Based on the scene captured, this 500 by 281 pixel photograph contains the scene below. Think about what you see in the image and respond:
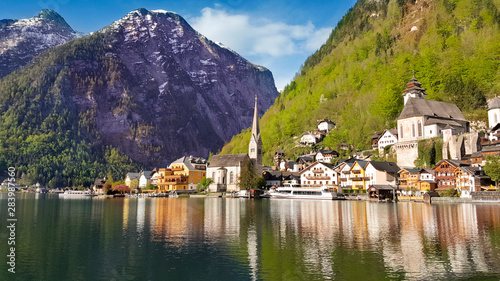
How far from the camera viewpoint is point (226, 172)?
122 metres

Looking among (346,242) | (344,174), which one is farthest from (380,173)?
(346,242)

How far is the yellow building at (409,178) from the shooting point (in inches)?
3044

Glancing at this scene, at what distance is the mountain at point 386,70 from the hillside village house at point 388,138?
8.54 m

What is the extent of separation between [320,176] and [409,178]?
2602 centimetres

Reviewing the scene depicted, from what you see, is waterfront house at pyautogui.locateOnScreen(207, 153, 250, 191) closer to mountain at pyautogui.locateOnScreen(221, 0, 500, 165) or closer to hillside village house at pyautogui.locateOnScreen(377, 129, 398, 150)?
mountain at pyautogui.locateOnScreen(221, 0, 500, 165)

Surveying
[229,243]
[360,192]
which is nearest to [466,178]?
[360,192]

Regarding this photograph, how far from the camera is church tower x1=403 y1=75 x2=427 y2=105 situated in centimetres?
10356

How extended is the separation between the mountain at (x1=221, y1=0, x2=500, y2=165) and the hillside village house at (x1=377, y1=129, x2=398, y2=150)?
854cm

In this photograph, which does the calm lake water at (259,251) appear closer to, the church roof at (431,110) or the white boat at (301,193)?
the white boat at (301,193)

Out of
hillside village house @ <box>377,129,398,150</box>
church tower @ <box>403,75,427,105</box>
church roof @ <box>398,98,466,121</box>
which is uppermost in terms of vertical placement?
church tower @ <box>403,75,427,105</box>

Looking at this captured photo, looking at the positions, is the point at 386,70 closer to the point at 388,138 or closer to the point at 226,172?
the point at 388,138

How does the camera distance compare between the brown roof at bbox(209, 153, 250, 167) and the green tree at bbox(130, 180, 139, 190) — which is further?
the green tree at bbox(130, 180, 139, 190)

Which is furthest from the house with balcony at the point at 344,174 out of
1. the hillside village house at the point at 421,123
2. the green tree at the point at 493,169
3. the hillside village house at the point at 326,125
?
the hillside village house at the point at 326,125

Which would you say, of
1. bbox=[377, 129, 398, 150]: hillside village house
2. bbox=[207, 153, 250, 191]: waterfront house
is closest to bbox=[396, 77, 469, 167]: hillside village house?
bbox=[377, 129, 398, 150]: hillside village house
